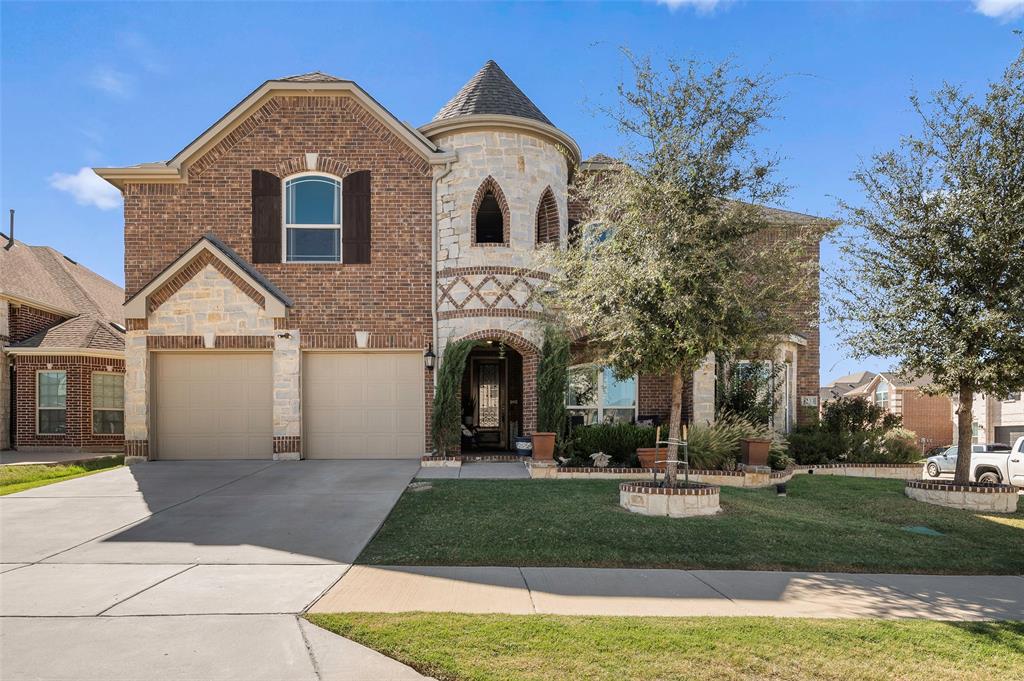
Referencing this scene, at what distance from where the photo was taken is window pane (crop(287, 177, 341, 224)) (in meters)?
14.5

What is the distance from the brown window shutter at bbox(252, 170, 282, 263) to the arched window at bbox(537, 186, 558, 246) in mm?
5714

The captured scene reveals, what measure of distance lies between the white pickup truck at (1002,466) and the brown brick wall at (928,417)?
24.9m

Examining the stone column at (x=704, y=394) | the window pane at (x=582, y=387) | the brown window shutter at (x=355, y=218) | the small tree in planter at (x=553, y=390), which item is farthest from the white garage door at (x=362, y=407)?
the stone column at (x=704, y=394)

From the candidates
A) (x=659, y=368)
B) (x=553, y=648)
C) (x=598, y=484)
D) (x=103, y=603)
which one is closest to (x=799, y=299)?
(x=659, y=368)

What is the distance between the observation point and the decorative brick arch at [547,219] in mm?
14875

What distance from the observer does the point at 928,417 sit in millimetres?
40656

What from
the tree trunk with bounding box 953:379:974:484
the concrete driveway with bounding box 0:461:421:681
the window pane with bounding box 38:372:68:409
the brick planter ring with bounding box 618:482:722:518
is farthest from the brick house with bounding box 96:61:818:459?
the tree trunk with bounding box 953:379:974:484

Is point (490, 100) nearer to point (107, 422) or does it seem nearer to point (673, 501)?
point (673, 501)

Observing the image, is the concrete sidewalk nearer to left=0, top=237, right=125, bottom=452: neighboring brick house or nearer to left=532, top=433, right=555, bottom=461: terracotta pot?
left=532, top=433, right=555, bottom=461: terracotta pot

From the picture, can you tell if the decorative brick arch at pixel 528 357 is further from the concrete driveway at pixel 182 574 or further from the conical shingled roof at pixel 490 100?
the conical shingled roof at pixel 490 100

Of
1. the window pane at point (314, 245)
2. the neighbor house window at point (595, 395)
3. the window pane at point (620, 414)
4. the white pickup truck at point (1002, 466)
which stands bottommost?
the white pickup truck at point (1002, 466)

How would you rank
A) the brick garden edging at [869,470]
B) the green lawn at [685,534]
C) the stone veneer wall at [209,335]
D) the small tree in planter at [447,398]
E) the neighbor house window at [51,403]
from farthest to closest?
1. the neighbor house window at [51,403]
2. the brick garden edging at [869,470]
3. the stone veneer wall at [209,335]
4. the small tree in planter at [447,398]
5. the green lawn at [685,534]

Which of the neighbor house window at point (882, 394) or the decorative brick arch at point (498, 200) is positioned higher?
the decorative brick arch at point (498, 200)

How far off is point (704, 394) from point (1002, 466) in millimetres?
8939
